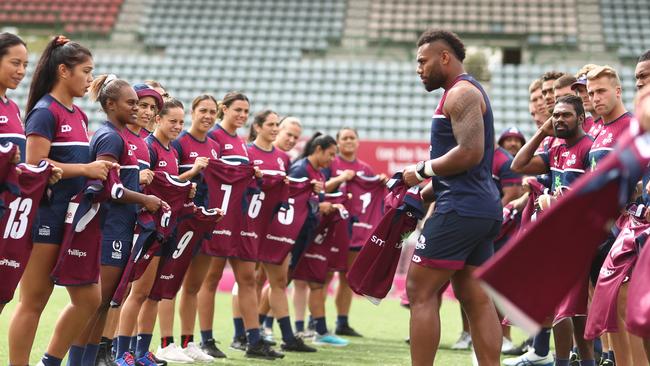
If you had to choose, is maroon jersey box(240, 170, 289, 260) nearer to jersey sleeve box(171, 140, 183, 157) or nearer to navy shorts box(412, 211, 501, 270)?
jersey sleeve box(171, 140, 183, 157)

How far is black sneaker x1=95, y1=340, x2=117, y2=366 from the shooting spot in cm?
568

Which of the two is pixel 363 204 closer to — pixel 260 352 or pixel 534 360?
pixel 260 352

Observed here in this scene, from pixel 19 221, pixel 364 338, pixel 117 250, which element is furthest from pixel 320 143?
pixel 19 221

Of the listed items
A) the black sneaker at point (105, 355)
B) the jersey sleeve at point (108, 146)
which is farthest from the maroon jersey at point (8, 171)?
the black sneaker at point (105, 355)

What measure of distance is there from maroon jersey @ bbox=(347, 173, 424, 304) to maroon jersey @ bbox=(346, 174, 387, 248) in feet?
14.3

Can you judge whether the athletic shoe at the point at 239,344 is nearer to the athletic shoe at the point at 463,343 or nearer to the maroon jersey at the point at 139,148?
the athletic shoe at the point at 463,343

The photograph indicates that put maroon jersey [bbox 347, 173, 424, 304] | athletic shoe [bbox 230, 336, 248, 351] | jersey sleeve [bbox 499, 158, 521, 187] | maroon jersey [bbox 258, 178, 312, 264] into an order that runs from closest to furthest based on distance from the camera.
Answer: maroon jersey [bbox 347, 173, 424, 304] < athletic shoe [bbox 230, 336, 248, 351] < maroon jersey [bbox 258, 178, 312, 264] < jersey sleeve [bbox 499, 158, 521, 187]

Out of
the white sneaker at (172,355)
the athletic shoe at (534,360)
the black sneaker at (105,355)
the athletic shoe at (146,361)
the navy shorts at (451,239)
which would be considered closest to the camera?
the navy shorts at (451,239)

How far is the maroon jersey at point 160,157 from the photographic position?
6.16 meters

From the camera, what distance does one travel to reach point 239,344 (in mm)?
7762

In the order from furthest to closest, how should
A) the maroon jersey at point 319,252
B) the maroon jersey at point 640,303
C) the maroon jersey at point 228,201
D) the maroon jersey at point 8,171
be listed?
the maroon jersey at point 319,252 → the maroon jersey at point 228,201 → the maroon jersey at point 8,171 → the maroon jersey at point 640,303

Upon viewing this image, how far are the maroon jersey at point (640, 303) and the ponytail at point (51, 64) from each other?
3086mm

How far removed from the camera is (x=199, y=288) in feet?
23.0

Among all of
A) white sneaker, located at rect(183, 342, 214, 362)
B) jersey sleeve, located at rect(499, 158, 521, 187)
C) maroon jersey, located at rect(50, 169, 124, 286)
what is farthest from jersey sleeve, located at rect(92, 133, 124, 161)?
jersey sleeve, located at rect(499, 158, 521, 187)
